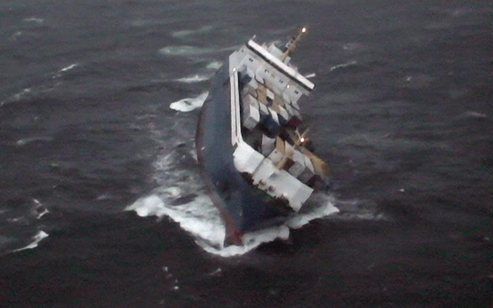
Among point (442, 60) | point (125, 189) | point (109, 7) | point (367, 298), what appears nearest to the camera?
point (367, 298)

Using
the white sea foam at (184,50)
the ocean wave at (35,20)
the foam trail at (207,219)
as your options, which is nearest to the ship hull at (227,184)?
the foam trail at (207,219)

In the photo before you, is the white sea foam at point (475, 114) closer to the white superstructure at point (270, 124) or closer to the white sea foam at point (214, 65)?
the white superstructure at point (270, 124)

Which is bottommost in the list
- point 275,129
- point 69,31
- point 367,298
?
point 367,298

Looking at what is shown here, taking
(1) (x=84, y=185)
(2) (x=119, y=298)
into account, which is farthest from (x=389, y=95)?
(2) (x=119, y=298)

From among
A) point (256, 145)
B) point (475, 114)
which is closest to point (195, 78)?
point (256, 145)

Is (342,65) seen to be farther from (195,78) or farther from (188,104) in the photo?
(188,104)

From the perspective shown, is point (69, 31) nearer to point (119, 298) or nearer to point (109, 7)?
point (109, 7)

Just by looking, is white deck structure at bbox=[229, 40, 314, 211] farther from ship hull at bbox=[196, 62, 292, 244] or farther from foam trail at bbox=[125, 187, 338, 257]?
foam trail at bbox=[125, 187, 338, 257]
